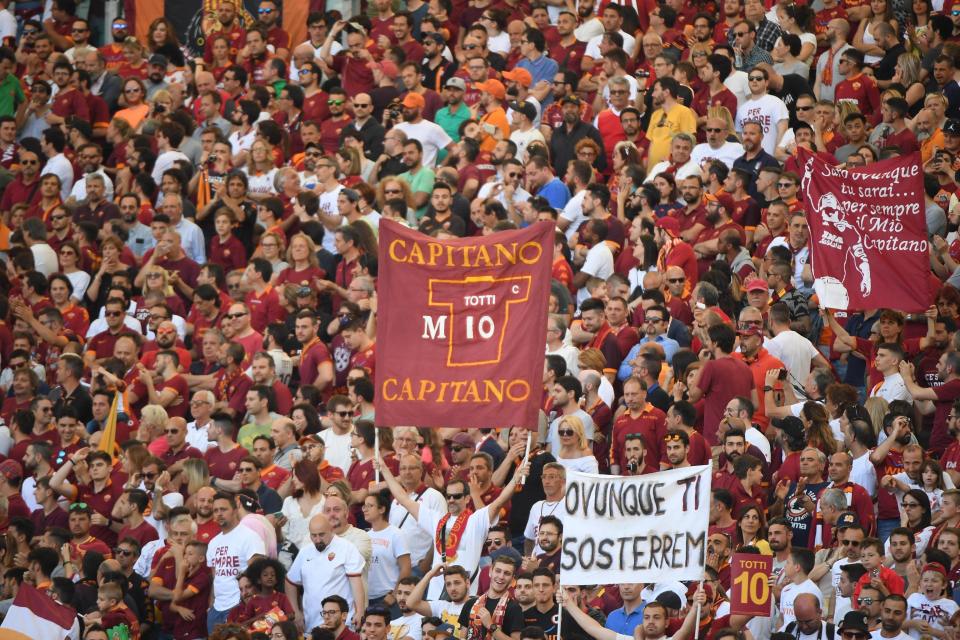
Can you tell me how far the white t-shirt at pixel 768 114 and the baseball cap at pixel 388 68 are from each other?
182 inches

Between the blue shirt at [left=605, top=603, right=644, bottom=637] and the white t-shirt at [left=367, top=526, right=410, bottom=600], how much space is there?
226 centimetres

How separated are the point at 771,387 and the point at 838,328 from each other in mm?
1309

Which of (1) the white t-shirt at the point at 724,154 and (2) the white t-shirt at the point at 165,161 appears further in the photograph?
(2) the white t-shirt at the point at 165,161

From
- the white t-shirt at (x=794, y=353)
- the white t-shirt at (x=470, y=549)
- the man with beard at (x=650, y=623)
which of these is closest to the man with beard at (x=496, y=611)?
the man with beard at (x=650, y=623)

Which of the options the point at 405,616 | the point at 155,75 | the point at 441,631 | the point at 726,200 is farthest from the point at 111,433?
the point at 155,75

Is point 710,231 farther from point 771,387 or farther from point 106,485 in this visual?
point 106,485

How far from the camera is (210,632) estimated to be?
52.1 ft

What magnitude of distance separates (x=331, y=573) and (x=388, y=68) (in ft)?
30.9

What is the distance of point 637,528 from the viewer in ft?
44.1

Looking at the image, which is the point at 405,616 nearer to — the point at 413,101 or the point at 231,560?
the point at 231,560

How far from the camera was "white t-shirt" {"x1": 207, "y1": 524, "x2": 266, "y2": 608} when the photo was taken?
15.8 m

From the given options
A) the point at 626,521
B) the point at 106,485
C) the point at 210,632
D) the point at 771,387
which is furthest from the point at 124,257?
the point at 626,521

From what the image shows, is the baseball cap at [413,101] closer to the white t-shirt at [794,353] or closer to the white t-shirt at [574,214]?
the white t-shirt at [574,214]

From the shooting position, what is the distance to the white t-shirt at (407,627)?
1491 centimetres
